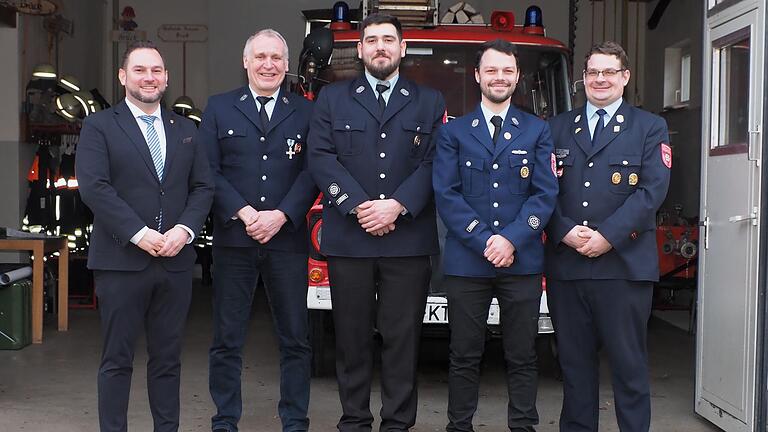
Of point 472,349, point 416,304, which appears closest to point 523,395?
point 472,349

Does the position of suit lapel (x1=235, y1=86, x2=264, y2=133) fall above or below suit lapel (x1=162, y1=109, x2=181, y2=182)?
above

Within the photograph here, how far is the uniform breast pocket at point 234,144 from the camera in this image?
188 inches

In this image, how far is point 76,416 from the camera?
5.55m

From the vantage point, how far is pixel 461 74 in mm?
6617

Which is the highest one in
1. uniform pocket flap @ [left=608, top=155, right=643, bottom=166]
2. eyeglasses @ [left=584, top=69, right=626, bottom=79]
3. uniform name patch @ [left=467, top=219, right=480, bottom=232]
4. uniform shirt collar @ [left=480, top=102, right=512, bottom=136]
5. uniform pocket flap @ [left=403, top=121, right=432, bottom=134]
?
eyeglasses @ [left=584, top=69, right=626, bottom=79]

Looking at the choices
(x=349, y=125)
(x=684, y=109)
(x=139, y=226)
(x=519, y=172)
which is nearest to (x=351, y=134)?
(x=349, y=125)

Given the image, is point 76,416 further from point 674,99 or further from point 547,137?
point 674,99

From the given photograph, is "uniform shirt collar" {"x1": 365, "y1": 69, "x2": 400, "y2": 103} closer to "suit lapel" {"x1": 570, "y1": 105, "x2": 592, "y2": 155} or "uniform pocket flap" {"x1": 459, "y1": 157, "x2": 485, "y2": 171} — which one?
"uniform pocket flap" {"x1": 459, "y1": 157, "x2": 485, "y2": 171}

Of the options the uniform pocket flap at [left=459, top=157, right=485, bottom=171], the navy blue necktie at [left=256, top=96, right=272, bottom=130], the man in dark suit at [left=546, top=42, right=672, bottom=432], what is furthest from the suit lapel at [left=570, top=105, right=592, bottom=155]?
the navy blue necktie at [left=256, top=96, right=272, bottom=130]

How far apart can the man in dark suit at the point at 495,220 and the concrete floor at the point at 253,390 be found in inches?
37.6

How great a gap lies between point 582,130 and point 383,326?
1290 mm

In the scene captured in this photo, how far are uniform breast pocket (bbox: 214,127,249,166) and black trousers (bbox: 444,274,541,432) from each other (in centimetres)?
120

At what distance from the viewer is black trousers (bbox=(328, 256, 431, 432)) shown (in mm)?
4602

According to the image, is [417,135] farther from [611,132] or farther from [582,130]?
[611,132]
